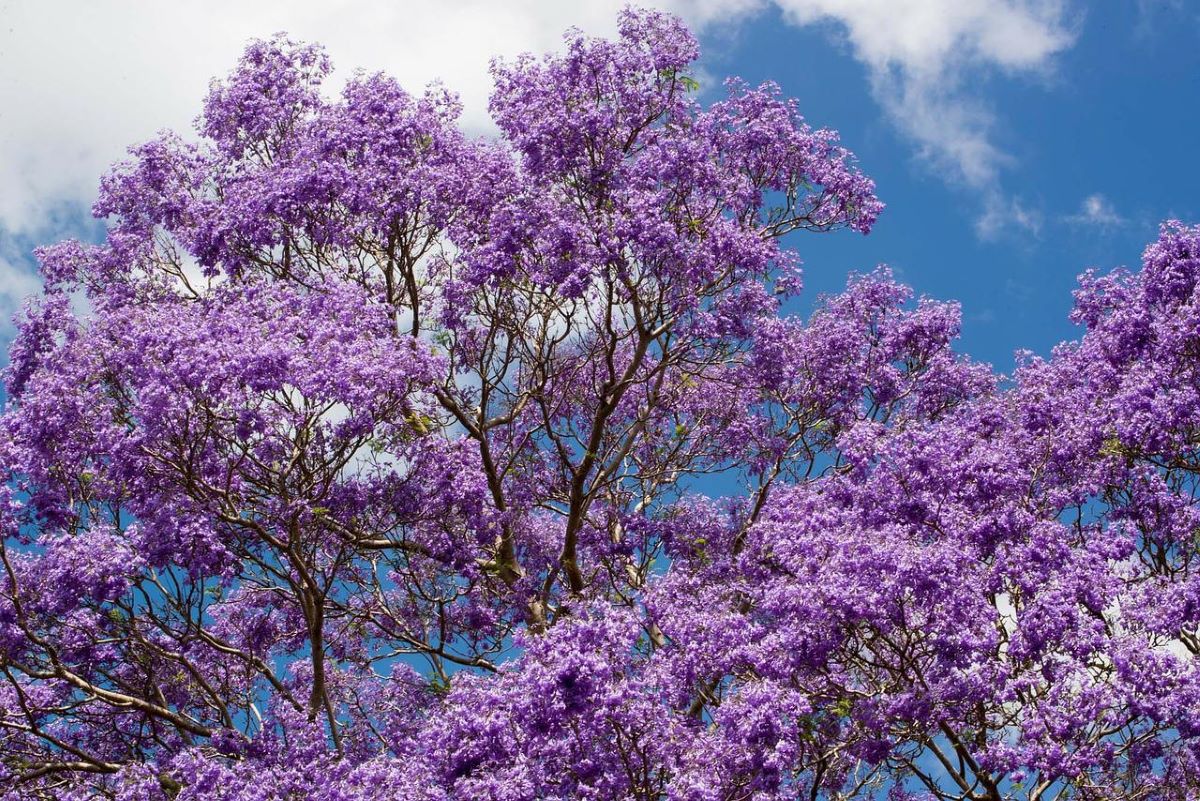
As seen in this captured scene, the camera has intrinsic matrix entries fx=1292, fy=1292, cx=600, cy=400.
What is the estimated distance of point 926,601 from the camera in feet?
43.4

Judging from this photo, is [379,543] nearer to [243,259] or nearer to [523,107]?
[243,259]

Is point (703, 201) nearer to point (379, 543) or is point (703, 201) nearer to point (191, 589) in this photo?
point (379, 543)

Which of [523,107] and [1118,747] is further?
[523,107]

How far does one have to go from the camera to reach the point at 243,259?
1934cm

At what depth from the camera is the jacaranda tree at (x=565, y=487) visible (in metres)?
13.2

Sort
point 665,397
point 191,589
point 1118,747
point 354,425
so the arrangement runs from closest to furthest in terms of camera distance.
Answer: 1. point 1118,747
2. point 354,425
3. point 191,589
4. point 665,397

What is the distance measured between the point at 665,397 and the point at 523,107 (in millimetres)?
5614

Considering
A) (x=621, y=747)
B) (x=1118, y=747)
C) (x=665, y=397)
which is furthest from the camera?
(x=665, y=397)

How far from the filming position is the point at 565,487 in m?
21.2

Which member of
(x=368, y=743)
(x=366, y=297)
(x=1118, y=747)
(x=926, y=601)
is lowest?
(x=1118, y=747)

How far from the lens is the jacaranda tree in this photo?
13172 mm

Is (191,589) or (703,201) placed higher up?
(703,201)

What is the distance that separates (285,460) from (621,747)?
18.2 feet

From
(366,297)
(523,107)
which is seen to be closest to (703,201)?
(523,107)
